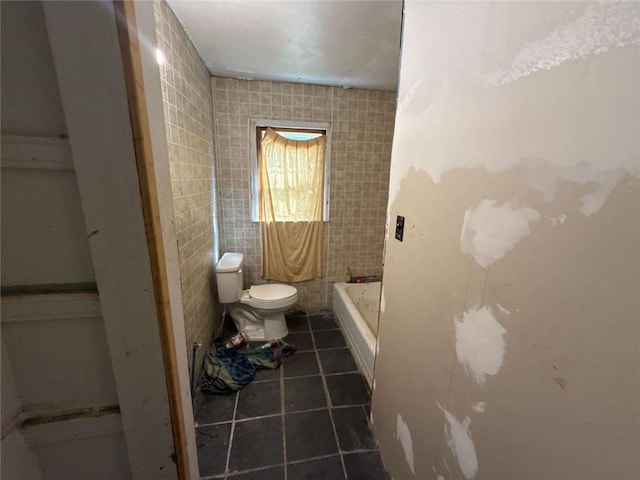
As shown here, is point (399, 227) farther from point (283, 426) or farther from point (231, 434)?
point (231, 434)

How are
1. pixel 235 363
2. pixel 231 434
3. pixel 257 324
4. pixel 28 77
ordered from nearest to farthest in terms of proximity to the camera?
pixel 28 77 < pixel 231 434 < pixel 235 363 < pixel 257 324

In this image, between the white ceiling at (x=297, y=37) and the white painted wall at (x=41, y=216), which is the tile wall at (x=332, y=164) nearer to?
the white ceiling at (x=297, y=37)

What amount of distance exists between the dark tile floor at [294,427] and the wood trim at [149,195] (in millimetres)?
957

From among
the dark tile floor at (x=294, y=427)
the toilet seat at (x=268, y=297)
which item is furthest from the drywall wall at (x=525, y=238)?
the toilet seat at (x=268, y=297)

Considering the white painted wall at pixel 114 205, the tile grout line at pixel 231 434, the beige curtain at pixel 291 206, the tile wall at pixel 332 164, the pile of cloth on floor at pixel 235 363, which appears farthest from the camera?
the beige curtain at pixel 291 206

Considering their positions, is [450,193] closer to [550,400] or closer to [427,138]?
[427,138]

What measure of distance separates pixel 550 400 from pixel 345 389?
1483mm

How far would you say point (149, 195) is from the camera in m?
0.48

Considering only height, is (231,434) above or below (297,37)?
below

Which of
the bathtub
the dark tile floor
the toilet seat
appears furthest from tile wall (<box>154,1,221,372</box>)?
the bathtub

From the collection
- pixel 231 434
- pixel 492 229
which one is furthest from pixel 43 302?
pixel 231 434

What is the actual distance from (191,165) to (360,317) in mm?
1708

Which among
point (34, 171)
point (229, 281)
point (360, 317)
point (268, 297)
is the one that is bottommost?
point (360, 317)

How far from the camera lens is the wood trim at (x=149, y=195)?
42 cm
